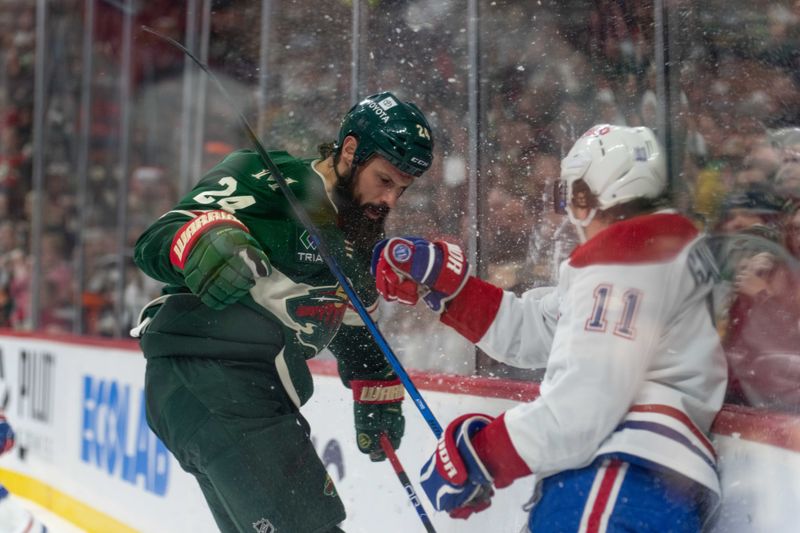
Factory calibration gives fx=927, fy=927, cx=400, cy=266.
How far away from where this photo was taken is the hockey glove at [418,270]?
1.60 meters

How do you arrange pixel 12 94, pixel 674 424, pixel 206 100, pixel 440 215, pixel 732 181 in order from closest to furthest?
pixel 674 424, pixel 732 181, pixel 440 215, pixel 206 100, pixel 12 94

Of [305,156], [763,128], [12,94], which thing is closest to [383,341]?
[305,156]

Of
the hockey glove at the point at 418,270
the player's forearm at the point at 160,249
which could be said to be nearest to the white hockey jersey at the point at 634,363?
the hockey glove at the point at 418,270

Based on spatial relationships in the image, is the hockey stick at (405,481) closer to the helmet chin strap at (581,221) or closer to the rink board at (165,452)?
the rink board at (165,452)

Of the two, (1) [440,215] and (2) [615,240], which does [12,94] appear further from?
(2) [615,240]

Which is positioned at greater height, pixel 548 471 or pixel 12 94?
pixel 12 94

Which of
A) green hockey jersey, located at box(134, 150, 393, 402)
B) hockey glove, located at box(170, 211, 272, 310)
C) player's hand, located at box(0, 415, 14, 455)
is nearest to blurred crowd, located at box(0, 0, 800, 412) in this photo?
green hockey jersey, located at box(134, 150, 393, 402)

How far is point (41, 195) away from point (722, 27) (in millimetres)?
4092

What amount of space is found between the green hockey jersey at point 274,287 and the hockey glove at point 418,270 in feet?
0.39

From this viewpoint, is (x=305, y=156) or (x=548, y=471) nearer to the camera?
(x=548, y=471)

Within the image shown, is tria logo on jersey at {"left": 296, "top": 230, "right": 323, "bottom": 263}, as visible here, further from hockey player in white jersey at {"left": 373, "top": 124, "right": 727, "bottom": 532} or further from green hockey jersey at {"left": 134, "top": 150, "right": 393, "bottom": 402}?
hockey player in white jersey at {"left": 373, "top": 124, "right": 727, "bottom": 532}

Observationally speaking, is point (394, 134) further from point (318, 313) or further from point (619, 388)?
point (619, 388)

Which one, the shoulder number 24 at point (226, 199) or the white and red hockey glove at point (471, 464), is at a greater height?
the shoulder number 24 at point (226, 199)

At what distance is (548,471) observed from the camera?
4.65 feet
